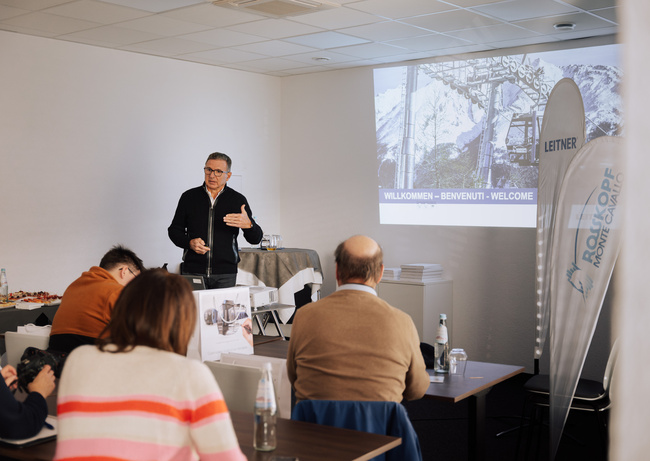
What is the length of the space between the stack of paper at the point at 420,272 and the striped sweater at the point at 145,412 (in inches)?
203

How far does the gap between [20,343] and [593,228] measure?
288cm

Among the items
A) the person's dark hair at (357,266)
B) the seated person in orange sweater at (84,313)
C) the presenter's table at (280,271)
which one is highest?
the person's dark hair at (357,266)

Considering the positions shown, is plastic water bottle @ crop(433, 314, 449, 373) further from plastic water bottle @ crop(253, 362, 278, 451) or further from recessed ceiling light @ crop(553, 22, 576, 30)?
recessed ceiling light @ crop(553, 22, 576, 30)

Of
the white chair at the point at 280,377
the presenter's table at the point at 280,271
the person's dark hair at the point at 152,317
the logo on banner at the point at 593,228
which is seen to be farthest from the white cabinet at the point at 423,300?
the person's dark hair at the point at 152,317

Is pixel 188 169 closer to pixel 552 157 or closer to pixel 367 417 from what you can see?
pixel 552 157

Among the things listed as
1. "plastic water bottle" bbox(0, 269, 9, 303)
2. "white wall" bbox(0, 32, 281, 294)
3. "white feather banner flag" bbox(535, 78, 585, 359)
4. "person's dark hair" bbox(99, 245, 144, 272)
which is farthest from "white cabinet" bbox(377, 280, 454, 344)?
"person's dark hair" bbox(99, 245, 144, 272)

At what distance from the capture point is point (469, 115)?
6.83 meters

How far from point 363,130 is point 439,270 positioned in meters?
1.76

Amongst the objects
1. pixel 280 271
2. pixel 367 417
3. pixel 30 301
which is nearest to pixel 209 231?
pixel 30 301

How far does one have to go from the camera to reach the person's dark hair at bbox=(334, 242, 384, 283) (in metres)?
2.68

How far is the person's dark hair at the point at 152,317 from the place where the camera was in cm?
168

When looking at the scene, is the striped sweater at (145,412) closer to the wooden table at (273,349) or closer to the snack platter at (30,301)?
the wooden table at (273,349)

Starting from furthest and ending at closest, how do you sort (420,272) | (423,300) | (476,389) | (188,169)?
1. (188,169)
2. (420,272)
3. (423,300)
4. (476,389)

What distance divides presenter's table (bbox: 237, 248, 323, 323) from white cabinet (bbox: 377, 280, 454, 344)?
788 mm
